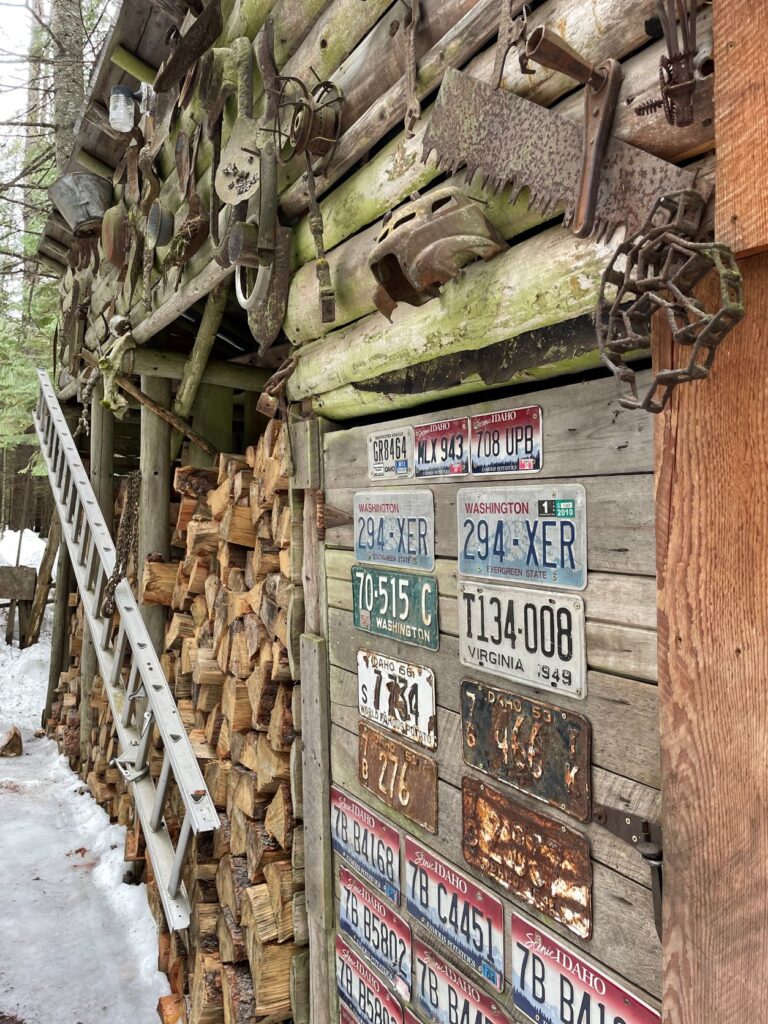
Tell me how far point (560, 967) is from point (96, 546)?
15.0 feet

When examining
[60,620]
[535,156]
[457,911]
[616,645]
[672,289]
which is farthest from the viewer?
[60,620]

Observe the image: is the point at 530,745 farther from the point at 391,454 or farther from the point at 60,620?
the point at 60,620

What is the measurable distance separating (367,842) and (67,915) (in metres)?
3.13

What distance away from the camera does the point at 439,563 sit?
6.95 feet

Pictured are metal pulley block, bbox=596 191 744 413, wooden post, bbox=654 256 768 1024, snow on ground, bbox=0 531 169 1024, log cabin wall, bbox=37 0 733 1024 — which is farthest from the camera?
snow on ground, bbox=0 531 169 1024

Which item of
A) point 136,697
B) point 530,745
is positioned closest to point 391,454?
point 530,745

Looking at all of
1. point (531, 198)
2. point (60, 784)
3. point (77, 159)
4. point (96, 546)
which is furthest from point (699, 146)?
point (60, 784)

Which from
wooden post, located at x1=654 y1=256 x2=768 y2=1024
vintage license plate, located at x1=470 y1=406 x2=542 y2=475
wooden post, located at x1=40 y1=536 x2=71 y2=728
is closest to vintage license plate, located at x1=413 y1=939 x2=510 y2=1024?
wooden post, located at x1=654 y1=256 x2=768 y2=1024

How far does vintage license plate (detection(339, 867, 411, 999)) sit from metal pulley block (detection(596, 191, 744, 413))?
203cm

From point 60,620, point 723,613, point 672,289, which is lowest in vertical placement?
point 60,620

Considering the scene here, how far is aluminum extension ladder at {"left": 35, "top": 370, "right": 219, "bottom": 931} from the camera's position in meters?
3.44

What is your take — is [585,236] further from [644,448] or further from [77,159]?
[77,159]

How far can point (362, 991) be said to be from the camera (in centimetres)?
253

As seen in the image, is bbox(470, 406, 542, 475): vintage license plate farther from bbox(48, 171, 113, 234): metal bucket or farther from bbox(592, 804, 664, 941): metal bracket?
bbox(48, 171, 113, 234): metal bucket
